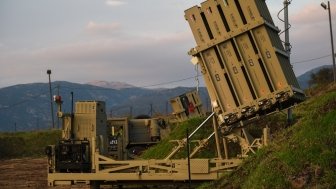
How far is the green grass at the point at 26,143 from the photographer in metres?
45.7

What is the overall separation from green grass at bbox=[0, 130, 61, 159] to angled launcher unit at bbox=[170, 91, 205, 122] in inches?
765

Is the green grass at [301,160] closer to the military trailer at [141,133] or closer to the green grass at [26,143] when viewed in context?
the military trailer at [141,133]

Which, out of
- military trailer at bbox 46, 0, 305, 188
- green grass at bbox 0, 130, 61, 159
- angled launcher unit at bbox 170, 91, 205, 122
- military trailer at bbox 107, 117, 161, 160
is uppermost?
green grass at bbox 0, 130, 61, 159

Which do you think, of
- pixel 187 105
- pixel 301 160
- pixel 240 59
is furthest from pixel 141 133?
pixel 301 160

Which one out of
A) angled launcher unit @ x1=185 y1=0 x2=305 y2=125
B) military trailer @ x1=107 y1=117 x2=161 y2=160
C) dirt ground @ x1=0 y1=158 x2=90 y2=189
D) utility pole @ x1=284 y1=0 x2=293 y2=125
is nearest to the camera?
angled launcher unit @ x1=185 y1=0 x2=305 y2=125

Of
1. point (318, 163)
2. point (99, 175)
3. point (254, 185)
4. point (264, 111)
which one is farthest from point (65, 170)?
point (318, 163)

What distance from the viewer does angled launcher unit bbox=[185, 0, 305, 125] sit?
12906 millimetres

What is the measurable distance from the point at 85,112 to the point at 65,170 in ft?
9.10

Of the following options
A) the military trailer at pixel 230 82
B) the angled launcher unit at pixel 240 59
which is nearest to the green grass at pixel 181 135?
the military trailer at pixel 230 82

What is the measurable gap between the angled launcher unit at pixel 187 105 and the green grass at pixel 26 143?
63.7ft

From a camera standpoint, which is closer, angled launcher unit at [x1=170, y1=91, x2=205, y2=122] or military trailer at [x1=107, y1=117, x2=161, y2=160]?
angled launcher unit at [x1=170, y1=91, x2=205, y2=122]

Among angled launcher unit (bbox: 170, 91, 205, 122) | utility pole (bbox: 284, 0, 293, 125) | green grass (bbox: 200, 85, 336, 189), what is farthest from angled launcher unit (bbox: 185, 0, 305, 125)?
angled launcher unit (bbox: 170, 91, 205, 122)

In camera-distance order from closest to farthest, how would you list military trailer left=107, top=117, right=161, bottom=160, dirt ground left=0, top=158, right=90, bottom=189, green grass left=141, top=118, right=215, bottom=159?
green grass left=141, top=118, right=215, bottom=159 < dirt ground left=0, top=158, right=90, bottom=189 < military trailer left=107, top=117, right=161, bottom=160

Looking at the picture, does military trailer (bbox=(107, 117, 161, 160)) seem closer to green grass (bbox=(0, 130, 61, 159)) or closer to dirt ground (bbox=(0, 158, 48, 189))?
dirt ground (bbox=(0, 158, 48, 189))
